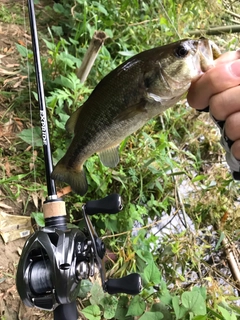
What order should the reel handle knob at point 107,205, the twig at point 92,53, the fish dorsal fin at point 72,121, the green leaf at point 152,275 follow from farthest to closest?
the twig at point 92,53 < the green leaf at point 152,275 < the fish dorsal fin at point 72,121 < the reel handle knob at point 107,205

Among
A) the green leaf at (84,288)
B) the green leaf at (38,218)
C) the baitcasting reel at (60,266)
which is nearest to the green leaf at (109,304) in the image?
the green leaf at (84,288)

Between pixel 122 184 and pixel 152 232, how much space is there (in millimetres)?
532

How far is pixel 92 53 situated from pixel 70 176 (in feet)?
3.52

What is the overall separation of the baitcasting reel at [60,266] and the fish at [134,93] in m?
0.37

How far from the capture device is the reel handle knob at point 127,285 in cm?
154

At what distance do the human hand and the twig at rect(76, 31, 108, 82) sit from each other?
54.1 inches

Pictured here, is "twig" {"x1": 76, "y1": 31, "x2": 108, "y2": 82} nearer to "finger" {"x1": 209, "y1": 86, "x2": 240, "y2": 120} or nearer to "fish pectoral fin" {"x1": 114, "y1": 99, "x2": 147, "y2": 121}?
"fish pectoral fin" {"x1": 114, "y1": 99, "x2": 147, "y2": 121}

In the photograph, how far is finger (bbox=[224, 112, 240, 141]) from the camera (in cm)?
125

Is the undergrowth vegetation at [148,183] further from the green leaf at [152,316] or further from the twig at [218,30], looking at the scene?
the twig at [218,30]

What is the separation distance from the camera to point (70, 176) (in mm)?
2033

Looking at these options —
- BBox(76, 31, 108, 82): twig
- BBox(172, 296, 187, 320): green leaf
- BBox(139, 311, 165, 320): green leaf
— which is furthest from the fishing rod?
BBox(76, 31, 108, 82): twig

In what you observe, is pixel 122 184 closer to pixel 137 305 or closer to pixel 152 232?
pixel 152 232

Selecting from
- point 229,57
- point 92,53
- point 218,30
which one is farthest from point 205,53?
point 218,30

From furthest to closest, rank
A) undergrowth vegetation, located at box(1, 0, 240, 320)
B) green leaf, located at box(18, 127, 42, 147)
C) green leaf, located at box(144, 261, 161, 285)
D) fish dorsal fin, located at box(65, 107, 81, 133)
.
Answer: green leaf, located at box(18, 127, 42, 147)
undergrowth vegetation, located at box(1, 0, 240, 320)
green leaf, located at box(144, 261, 161, 285)
fish dorsal fin, located at box(65, 107, 81, 133)
